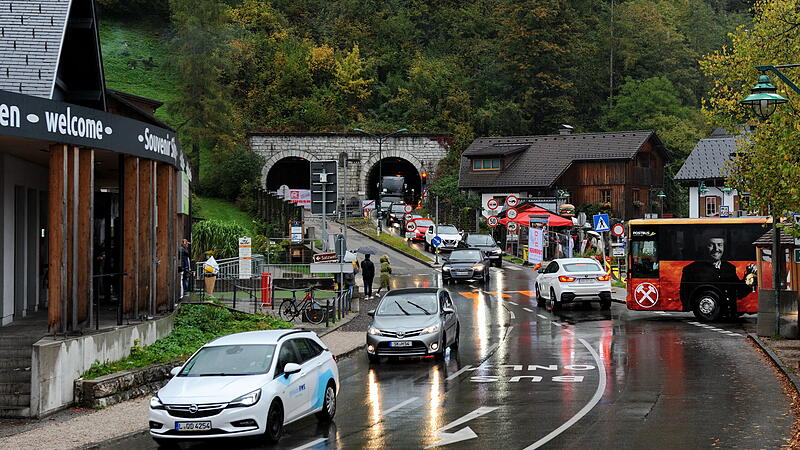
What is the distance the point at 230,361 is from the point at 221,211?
5352cm

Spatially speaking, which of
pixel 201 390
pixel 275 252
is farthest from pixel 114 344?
pixel 275 252

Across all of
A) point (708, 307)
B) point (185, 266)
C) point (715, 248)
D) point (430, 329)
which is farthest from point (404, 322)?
point (185, 266)

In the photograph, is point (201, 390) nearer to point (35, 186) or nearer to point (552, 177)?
point (35, 186)

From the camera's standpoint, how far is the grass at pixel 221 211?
63531 millimetres

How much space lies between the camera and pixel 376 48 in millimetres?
99688

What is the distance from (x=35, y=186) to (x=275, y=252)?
22.4m

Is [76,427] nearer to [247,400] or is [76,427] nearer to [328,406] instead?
[247,400]

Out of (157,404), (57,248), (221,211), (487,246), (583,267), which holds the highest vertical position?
(221,211)

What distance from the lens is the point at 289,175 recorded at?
295 ft

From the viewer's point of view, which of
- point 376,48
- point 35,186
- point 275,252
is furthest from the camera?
point 376,48

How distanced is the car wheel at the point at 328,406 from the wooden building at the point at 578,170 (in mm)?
59247

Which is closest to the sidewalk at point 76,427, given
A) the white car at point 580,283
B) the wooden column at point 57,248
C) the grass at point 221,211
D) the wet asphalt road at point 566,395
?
the wet asphalt road at point 566,395

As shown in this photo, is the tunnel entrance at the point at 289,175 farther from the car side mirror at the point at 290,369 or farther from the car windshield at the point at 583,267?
the car side mirror at the point at 290,369

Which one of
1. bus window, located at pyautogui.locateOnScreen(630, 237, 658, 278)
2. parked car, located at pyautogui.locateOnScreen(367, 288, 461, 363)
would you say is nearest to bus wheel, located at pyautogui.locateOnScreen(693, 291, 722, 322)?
bus window, located at pyautogui.locateOnScreen(630, 237, 658, 278)
